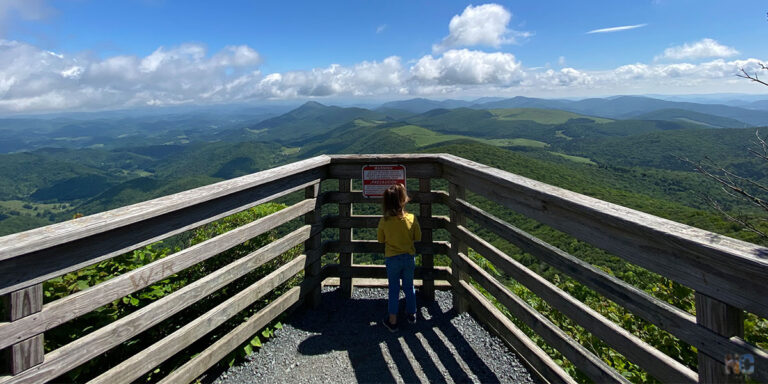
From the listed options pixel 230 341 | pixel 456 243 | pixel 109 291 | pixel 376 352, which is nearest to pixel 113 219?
pixel 109 291

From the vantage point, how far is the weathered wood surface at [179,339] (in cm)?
244

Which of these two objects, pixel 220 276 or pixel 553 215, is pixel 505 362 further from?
pixel 220 276

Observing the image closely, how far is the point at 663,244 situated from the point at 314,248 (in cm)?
358

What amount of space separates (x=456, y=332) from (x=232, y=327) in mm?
2401

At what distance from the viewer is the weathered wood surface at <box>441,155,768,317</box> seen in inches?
60.4

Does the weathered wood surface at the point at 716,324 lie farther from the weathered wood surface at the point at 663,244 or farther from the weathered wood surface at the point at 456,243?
the weathered wood surface at the point at 456,243

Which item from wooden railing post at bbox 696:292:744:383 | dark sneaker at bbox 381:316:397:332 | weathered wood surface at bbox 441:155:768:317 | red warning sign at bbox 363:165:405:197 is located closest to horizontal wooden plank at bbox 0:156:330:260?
red warning sign at bbox 363:165:405:197

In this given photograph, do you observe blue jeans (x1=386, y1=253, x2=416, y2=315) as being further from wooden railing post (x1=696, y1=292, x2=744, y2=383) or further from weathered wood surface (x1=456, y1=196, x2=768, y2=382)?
wooden railing post (x1=696, y1=292, x2=744, y2=383)

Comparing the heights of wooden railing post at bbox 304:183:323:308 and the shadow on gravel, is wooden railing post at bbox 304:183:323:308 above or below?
above

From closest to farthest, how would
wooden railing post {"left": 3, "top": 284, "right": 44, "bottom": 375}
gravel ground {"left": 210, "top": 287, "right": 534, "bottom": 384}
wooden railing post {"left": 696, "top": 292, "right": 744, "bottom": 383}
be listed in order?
1. wooden railing post {"left": 696, "top": 292, "right": 744, "bottom": 383}
2. wooden railing post {"left": 3, "top": 284, "right": 44, "bottom": 375}
3. gravel ground {"left": 210, "top": 287, "right": 534, "bottom": 384}

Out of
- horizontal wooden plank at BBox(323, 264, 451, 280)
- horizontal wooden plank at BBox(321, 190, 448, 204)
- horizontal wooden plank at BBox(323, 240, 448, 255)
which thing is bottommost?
horizontal wooden plank at BBox(323, 264, 451, 280)

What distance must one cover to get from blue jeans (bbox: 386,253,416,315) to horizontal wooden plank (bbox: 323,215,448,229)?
1.79 ft

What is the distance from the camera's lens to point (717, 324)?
66.7 inches

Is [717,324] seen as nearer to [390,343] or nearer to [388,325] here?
[390,343]
